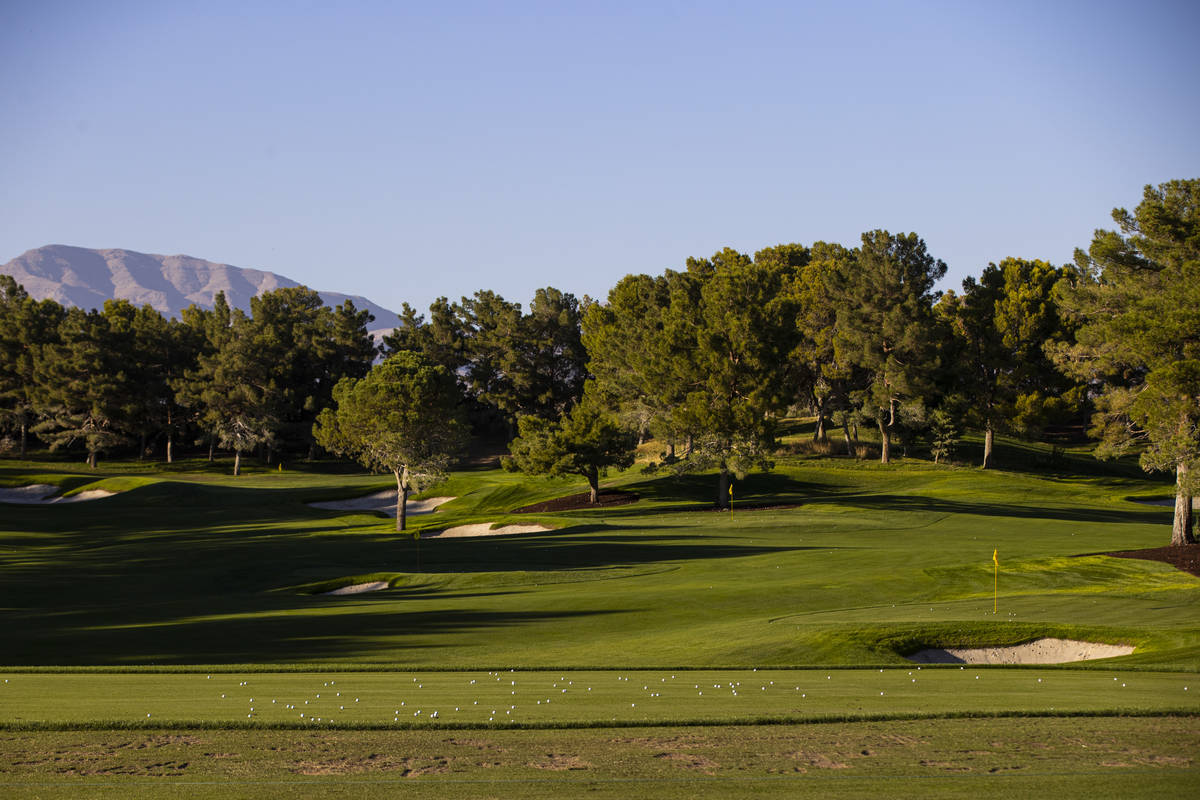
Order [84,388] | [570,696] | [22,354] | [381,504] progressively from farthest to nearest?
[22,354] < [84,388] < [381,504] < [570,696]

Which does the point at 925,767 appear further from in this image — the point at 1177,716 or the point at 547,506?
the point at 547,506

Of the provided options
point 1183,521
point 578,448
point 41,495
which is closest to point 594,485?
point 578,448

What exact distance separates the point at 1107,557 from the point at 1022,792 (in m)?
26.8

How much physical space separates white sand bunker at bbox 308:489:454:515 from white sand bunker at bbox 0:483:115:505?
15660 millimetres

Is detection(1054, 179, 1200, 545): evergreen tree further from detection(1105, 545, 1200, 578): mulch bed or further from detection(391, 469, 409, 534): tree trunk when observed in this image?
detection(391, 469, 409, 534): tree trunk

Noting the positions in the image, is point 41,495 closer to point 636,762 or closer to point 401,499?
point 401,499

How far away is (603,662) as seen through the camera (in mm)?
17578

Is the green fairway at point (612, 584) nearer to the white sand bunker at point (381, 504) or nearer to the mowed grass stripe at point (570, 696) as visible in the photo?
the mowed grass stripe at point (570, 696)

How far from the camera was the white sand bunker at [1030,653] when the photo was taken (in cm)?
1817

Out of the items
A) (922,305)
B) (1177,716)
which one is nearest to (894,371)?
(922,305)

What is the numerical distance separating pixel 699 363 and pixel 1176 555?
30639mm

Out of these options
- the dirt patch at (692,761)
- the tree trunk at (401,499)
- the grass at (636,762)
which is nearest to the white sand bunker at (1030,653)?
the grass at (636,762)

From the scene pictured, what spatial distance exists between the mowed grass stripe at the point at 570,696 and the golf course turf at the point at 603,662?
9cm

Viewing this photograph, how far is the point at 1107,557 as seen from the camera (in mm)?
31281
